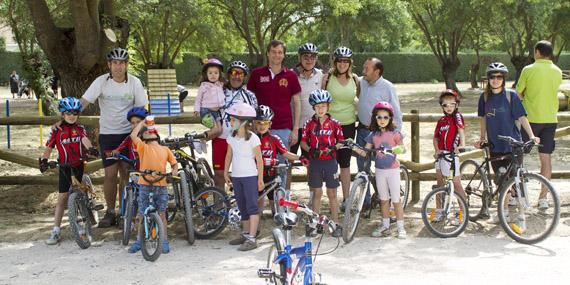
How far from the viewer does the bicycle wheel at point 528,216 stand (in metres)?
6.70

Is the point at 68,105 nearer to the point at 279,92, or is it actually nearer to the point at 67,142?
the point at 67,142

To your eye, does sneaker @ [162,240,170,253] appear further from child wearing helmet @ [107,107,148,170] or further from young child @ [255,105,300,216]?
young child @ [255,105,300,216]

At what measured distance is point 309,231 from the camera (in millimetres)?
4484

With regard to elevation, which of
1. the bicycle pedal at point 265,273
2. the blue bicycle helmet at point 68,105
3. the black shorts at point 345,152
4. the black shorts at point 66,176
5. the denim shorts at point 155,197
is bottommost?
the bicycle pedal at point 265,273

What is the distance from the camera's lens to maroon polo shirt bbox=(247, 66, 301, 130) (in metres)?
7.20

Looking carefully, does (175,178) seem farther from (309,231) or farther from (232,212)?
(309,231)

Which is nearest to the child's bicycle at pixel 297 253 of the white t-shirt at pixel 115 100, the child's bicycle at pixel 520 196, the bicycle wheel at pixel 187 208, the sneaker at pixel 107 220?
the bicycle wheel at pixel 187 208

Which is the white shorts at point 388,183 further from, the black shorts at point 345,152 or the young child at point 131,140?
the young child at point 131,140

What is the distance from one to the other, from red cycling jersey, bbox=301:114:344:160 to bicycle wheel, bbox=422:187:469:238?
105 centimetres

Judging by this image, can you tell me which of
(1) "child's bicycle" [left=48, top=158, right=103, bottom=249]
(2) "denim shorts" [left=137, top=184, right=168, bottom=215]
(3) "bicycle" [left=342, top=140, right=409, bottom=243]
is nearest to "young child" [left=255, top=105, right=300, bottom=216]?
(3) "bicycle" [left=342, top=140, right=409, bottom=243]

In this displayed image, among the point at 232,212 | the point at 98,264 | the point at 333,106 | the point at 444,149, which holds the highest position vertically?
the point at 333,106

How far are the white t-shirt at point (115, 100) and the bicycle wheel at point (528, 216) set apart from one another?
12.3ft

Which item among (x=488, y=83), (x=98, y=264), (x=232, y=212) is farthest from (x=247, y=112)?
(x=488, y=83)

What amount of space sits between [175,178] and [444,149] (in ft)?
9.05
